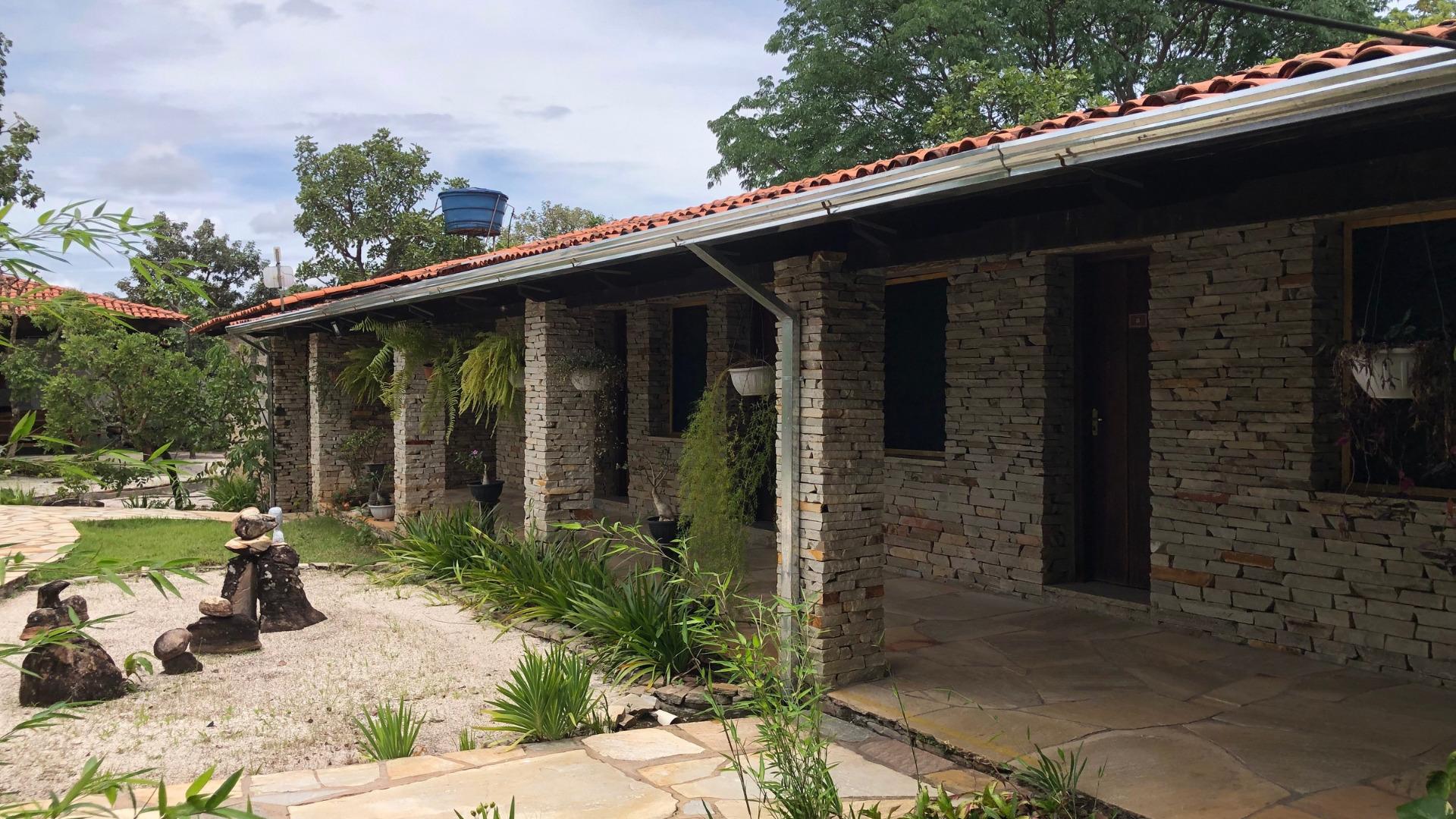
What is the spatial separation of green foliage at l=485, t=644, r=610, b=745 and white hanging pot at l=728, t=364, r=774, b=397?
9.61 feet

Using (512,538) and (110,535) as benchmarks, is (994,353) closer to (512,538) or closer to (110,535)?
(512,538)

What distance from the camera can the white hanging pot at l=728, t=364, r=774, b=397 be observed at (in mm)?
7293

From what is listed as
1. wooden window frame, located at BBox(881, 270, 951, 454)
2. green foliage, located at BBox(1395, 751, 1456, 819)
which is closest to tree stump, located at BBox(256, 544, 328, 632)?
wooden window frame, located at BBox(881, 270, 951, 454)

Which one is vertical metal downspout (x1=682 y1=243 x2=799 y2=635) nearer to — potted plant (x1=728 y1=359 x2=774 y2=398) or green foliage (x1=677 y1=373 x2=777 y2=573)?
green foliage (x1=677 y1=373 x2=777 y2=573)

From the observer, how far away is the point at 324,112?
6519cm

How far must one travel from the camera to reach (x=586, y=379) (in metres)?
8.14

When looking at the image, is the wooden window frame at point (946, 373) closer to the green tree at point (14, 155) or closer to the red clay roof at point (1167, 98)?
the red clay roof at point (1167, 98)

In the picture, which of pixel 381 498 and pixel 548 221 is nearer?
pixel 381 498

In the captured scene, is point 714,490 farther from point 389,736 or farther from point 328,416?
point 328,416

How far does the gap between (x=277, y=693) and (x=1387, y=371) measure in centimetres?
607

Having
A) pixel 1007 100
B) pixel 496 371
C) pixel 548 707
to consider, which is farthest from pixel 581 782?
pixel 1007 100

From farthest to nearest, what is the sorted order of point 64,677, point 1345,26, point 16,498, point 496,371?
point 16,498, point 496,371, point 64,677, point 1345,26

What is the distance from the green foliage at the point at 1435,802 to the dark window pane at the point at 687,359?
28.3ft

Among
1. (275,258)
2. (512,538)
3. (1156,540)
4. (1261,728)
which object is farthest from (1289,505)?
(275,258)
